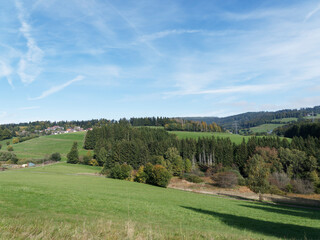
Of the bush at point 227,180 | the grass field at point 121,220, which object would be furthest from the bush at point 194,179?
the grass field at point 121,220

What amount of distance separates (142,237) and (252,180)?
222 ft

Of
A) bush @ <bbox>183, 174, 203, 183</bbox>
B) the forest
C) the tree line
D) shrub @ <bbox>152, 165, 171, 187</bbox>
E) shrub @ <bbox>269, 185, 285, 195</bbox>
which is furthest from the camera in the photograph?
the tree line

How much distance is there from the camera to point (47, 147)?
421 ft

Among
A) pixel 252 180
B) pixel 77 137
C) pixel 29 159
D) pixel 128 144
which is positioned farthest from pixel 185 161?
pixel 77 137

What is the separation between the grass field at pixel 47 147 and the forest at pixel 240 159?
1059 inches

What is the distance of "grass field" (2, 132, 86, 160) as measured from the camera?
113 metres

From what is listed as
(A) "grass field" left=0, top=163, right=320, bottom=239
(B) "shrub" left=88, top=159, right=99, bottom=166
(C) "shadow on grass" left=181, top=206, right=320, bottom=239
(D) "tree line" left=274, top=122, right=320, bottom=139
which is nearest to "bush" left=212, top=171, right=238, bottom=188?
(A) "grass field" left=0, top=163, right=320, bottom=239

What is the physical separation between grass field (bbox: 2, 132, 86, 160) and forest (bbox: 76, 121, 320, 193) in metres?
26.9

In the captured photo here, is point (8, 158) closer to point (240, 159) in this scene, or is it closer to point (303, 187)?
point (240, 159)

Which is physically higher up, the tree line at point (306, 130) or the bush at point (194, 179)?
the tree line at point (306, 130)

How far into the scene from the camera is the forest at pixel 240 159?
6644cm

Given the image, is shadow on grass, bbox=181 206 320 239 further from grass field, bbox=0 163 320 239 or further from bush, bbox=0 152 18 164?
bush, bbox=0 152 18 164

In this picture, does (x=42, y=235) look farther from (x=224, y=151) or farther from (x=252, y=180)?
(x=224, y=151)

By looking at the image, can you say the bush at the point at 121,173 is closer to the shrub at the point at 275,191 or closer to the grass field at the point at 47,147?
the shrub at the point at 275,191
